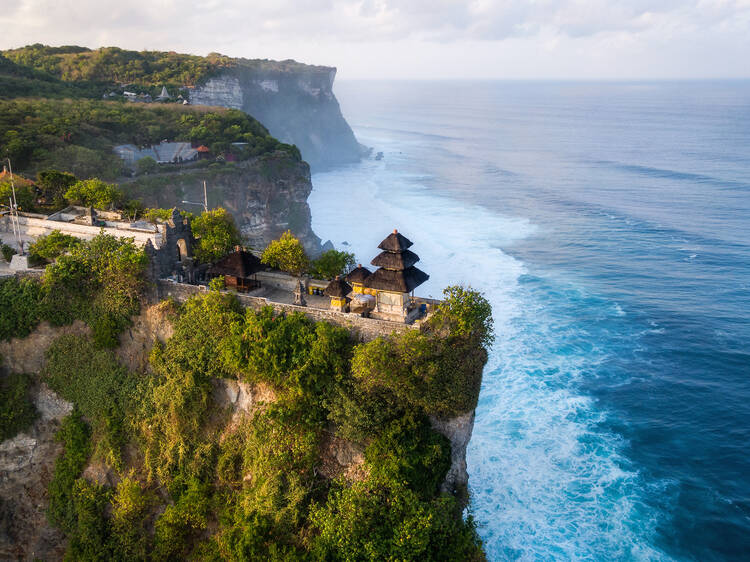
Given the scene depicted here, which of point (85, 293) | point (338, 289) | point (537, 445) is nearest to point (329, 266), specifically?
point (338, 289)

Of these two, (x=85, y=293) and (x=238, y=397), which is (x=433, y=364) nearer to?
(x=238, y=397)

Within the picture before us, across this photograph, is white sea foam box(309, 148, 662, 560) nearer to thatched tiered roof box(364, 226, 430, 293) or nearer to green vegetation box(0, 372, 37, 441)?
thatched tiered roof box(364, 226, 430, 293)

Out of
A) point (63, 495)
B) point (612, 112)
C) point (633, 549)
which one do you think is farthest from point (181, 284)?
point (612, 112)

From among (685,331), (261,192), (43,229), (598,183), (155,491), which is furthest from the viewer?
(598,183)

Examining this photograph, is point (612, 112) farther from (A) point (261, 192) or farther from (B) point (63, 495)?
(B) point (63, 495)

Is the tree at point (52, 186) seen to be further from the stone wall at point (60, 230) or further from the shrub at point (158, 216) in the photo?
the shrub at point (158, 216)

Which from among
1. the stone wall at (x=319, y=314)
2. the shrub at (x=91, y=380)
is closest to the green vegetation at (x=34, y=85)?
the shrub at (x=91, y=380)

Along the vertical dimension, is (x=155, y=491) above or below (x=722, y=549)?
above

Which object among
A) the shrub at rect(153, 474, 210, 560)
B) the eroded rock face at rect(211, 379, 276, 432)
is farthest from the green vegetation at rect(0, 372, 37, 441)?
the eroded rock face at rect(211, 379, 276, 432)
